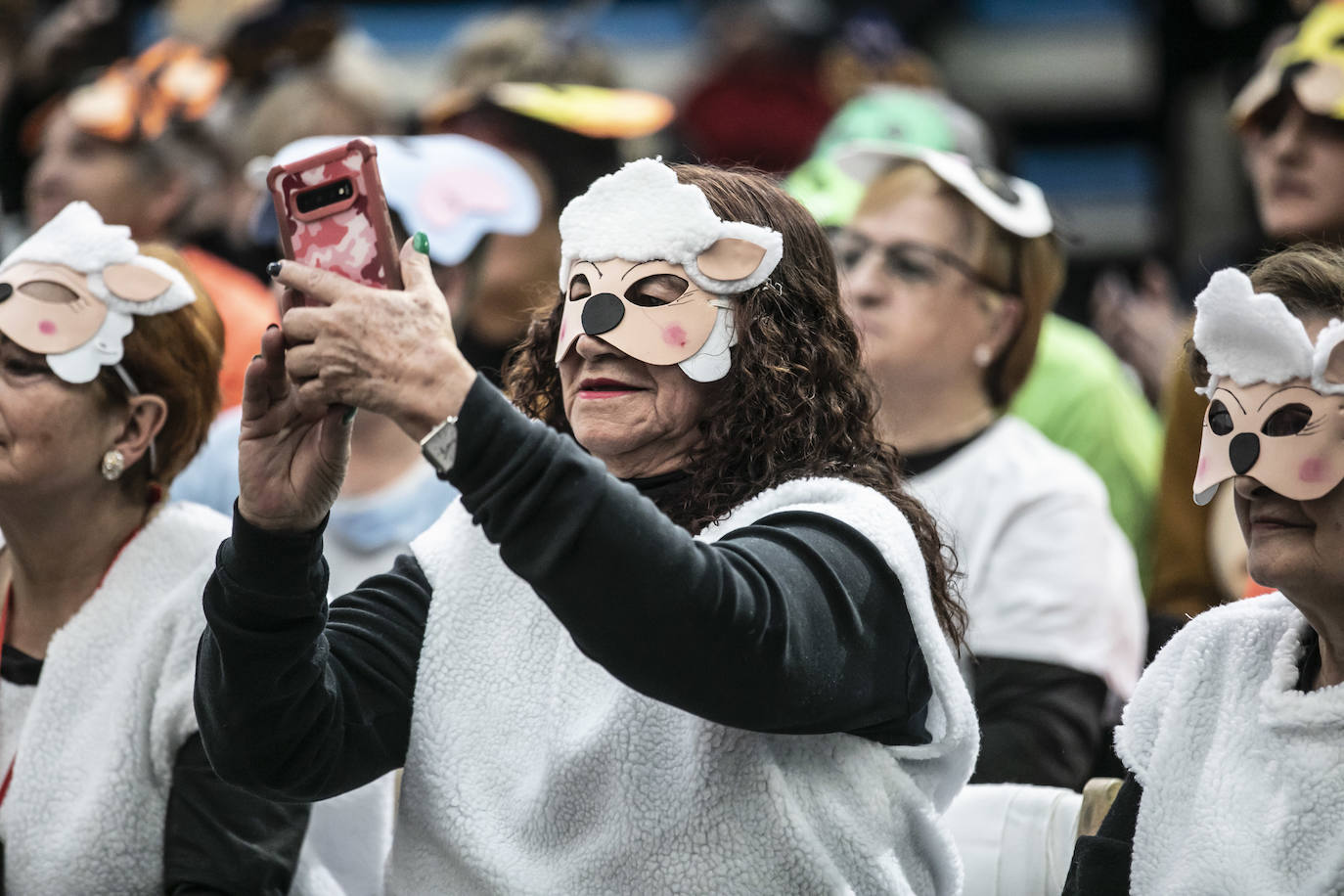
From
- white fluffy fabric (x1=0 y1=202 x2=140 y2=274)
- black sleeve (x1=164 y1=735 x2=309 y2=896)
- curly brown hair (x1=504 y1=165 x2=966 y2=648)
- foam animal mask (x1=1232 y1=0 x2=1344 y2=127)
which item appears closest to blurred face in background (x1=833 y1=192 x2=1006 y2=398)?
foam animal mask (x1=1232 y1=0 x2=1344 y2=127)

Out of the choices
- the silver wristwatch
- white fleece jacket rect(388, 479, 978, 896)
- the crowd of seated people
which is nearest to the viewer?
the silver wristwatch

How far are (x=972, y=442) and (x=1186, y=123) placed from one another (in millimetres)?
4170

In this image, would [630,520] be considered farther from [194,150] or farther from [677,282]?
[194,150]

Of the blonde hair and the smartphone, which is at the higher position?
the smartphone

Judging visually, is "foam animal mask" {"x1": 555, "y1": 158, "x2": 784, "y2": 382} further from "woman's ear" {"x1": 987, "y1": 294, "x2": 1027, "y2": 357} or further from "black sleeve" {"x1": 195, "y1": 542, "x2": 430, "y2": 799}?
"woman's ear" {"x1": 987, "y1": 294, "x2": 1027, "y2": 357}

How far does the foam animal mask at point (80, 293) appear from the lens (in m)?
2.75

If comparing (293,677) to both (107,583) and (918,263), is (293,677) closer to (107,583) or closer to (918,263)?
(107,583)

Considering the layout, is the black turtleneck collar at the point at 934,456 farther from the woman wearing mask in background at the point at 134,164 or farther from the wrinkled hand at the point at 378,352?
the wrinkled hand at the point at 378,352

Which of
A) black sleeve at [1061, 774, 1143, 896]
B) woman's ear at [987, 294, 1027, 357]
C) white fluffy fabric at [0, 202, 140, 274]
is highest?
white fluffy fabric at [0, 202, 140, 274]

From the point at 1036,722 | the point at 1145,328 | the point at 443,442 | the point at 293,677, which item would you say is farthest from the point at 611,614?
the point at 1145,328

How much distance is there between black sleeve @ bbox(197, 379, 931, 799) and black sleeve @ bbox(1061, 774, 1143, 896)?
0.25 m

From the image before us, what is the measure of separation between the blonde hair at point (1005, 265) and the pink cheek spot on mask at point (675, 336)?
179cm

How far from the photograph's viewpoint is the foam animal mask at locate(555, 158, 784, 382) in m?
2.29

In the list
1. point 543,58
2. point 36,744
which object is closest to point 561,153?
point 543,58
